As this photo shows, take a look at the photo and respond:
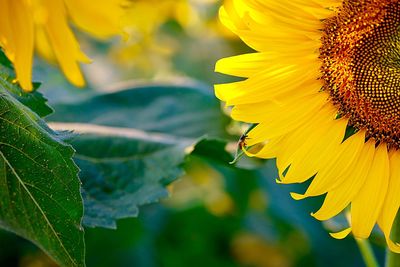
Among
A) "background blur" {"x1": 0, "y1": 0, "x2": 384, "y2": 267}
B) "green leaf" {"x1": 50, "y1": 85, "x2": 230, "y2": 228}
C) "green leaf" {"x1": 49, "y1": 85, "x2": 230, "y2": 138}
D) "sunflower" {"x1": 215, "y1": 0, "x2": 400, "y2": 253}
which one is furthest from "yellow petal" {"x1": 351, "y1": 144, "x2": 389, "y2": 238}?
"background blur" {"x1": 0, "y1": 0, "x2": 384, "y2": 267}

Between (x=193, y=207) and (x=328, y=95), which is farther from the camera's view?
(x=193, y=207)

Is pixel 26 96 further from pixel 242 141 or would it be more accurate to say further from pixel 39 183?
pixel 242 141

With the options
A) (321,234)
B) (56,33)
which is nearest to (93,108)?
(56,33)

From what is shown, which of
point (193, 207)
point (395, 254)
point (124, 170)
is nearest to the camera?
point (395, 254)

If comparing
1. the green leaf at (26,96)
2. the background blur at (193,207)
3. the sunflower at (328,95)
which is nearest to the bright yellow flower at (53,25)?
the green leaf at (26,96)

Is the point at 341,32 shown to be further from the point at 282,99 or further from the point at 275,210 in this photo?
the point at 275,210

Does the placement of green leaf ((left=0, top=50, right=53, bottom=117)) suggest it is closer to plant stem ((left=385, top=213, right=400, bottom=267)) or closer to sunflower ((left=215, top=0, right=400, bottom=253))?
sunflower ((left=215, top=0, right=400, bottom=253))

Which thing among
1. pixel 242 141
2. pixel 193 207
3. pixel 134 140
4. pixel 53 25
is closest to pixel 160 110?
pixel 134 140

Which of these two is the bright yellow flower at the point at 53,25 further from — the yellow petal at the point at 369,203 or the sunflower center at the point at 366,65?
the yellow petal at the point at 369,203
